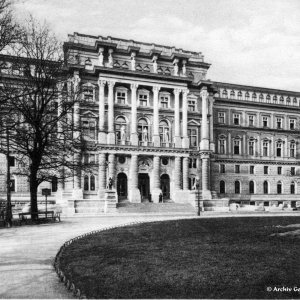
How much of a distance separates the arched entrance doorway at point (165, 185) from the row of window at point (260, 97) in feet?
58.7

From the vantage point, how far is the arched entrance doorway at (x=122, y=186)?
50406mm

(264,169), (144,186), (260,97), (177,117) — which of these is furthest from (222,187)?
(260,97)

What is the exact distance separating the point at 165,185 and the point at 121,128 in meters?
9.90

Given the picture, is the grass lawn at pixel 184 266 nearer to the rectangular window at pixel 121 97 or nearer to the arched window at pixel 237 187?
the rectangular window at pixel 121 97

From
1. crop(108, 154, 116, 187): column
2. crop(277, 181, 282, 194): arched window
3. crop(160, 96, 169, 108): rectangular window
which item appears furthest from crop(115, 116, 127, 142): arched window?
crop(277, 181, 282, 194): arched window

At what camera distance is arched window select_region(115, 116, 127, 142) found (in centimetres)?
5053

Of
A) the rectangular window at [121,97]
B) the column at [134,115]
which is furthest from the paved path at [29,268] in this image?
the rectangular window at [121,97]

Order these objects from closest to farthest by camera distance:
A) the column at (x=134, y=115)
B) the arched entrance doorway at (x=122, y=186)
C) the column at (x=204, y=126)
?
the column at (x=134, y=115)
the arched entrance doorway at (x=122, y=186)
the column at (x=204, y=126)

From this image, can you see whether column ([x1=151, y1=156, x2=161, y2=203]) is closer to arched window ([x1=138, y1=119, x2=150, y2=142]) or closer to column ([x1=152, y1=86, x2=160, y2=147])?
column ([x1=152, y1=86, x2=160, y2=147])

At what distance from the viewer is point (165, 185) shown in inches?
2078

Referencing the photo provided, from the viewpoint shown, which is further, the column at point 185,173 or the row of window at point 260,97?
the row of window at point 260,97

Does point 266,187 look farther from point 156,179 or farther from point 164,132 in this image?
point 156,179

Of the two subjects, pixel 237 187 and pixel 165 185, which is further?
pixel 237 187

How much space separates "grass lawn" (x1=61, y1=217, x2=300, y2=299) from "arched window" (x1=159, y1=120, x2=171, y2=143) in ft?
117
